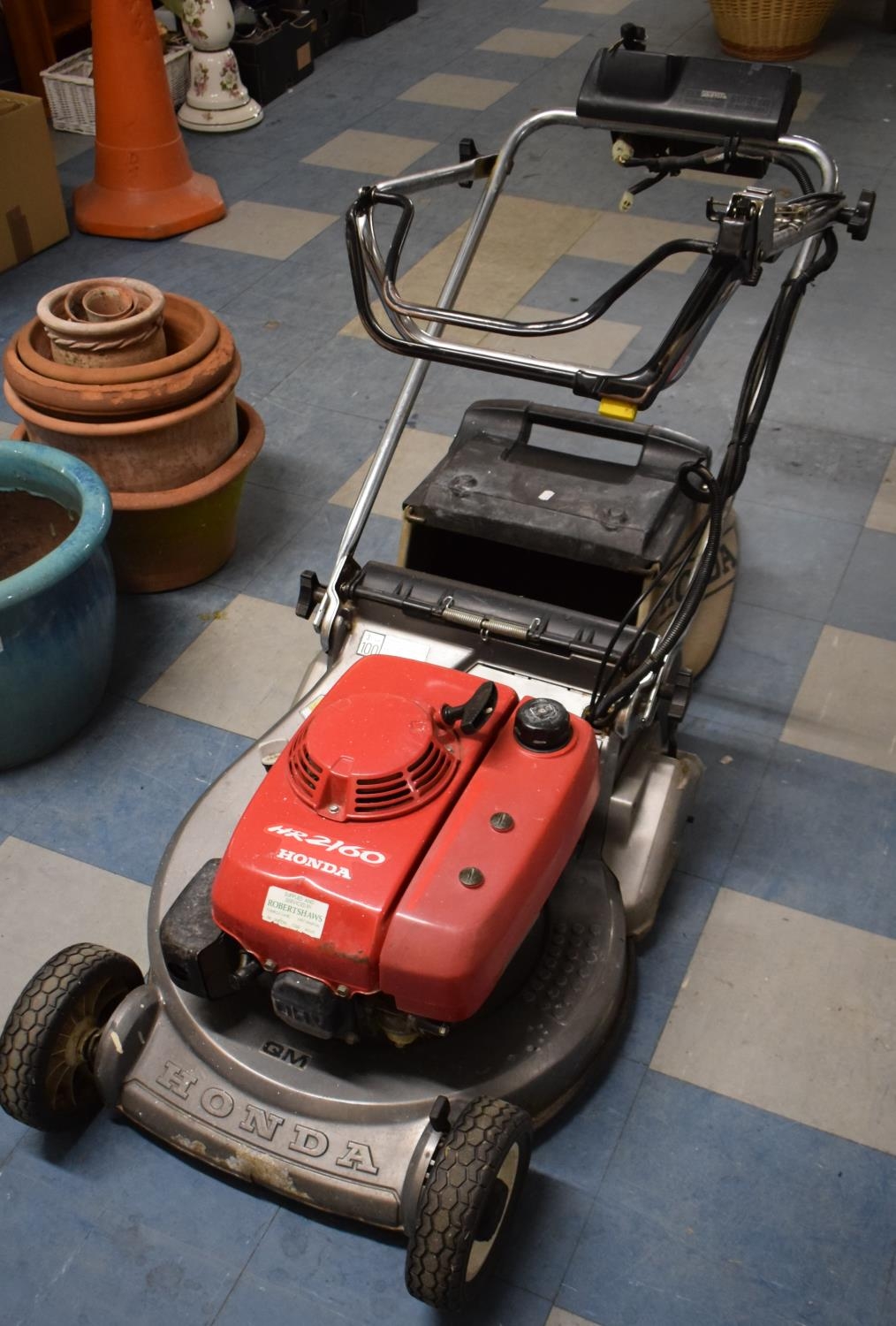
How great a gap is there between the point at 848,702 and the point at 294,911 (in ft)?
4.63

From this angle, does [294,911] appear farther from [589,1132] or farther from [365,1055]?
[589,1132]

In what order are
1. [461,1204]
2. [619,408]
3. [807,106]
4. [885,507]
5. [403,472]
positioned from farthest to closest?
[807,106]
[403,472]
[885,507]
[619,408]
[461,1204]

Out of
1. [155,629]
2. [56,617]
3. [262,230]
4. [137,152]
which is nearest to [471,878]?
[56,617]

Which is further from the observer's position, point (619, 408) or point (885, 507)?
point (885, 507)

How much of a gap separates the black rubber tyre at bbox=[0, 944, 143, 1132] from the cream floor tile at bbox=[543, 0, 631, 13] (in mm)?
5563

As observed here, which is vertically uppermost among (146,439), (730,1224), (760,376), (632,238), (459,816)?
(760,376)

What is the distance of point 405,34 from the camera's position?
5875 mm

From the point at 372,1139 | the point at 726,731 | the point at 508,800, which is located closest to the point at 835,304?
the point at 726,731

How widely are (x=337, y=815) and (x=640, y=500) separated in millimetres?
776

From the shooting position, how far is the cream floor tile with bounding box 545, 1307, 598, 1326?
172 centimetres

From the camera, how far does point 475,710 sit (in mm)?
1707

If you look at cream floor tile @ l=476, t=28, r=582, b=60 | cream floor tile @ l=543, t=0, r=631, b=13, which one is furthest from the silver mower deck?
cream floor tile @ l=543, t=0, r=631, b=13

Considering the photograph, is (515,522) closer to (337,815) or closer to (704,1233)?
(337,815)

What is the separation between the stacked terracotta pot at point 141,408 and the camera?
2617mm
